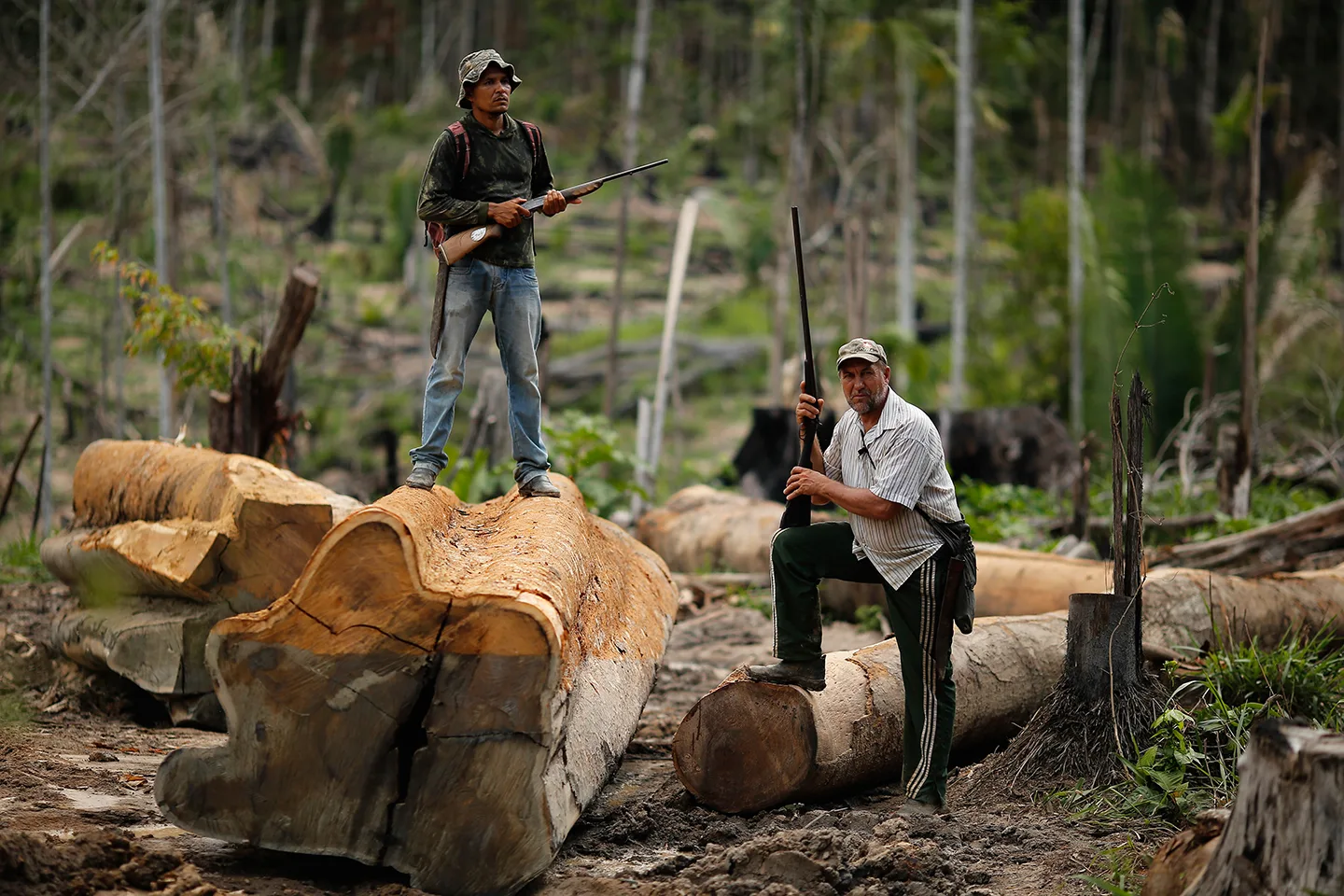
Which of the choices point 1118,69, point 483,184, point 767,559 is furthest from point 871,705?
point 1118,69

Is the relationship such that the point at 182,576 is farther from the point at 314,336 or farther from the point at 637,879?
the point at 314,336

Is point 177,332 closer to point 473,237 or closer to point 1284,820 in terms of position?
point 473,237

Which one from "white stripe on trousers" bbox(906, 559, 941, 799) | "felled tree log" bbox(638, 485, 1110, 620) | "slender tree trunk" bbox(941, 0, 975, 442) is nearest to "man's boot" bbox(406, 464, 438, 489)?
"white stripe on trousers" bbox(906, 559, 941, 799)

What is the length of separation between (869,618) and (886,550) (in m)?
4.76

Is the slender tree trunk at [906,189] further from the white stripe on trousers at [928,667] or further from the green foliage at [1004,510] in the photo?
the white stripe on trousers at [928,667]

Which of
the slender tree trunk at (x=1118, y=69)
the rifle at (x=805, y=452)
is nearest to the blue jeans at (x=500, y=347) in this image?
the rifle at (x=805, y=452)

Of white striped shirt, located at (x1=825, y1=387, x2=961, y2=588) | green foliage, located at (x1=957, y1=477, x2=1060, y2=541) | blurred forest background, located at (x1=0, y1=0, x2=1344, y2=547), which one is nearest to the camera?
white striped shirt, located at (x1=825, y1=387, x2=961, y2=588)

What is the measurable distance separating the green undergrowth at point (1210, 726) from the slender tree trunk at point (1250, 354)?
5.06 meters

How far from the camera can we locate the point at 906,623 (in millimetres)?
5293

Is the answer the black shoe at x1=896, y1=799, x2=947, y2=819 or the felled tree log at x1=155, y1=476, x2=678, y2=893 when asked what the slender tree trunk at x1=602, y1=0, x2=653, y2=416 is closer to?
the black shoe at x1=896, y1=799, x2=947, y2=819

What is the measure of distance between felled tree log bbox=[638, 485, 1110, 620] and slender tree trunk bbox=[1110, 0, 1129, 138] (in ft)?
87.3

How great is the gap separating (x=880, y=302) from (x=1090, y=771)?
1012 inches

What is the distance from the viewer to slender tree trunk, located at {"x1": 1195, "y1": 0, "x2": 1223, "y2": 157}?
35.3 meters

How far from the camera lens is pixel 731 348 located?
2820 centimetres
